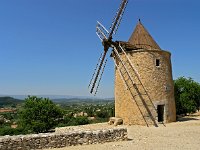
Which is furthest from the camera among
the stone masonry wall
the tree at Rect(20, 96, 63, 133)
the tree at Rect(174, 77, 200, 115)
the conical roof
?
the tree at Rect(174, 77, 200, 115)

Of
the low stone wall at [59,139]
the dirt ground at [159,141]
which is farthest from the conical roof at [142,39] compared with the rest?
the low stone wall at [59,139]

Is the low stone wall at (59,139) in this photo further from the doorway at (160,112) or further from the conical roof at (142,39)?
the conical roof at (142,39)

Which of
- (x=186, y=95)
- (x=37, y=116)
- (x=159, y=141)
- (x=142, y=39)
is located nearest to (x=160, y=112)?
(x=142, y=39)

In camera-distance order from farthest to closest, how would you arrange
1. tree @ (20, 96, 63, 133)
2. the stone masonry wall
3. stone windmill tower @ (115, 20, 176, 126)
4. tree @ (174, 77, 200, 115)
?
tree @ (174, 77, 200, 115), tree @ (20, 96, 63, 133), the stone masonry wall, stone windmill tower @ (115, 20, 176, 126)


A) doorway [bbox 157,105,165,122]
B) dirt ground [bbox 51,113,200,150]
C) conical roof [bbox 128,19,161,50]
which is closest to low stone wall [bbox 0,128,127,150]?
dirt ground [bbox 51,113,200,150]

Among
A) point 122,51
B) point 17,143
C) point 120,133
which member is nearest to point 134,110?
point 122,51

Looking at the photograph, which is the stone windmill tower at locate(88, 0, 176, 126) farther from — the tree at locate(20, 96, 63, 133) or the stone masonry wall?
the tree at locate(20, 96, 63, 133)

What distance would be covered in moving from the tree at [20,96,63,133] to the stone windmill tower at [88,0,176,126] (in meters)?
7.06

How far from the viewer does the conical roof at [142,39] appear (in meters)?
16.9

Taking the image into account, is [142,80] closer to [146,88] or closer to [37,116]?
[146,88]

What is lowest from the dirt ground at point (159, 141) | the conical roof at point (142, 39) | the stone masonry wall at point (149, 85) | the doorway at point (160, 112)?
the dirt ground at point (159, 141)

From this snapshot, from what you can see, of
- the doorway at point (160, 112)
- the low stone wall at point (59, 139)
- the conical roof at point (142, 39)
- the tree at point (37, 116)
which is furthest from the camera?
the tree at point (37, 116)

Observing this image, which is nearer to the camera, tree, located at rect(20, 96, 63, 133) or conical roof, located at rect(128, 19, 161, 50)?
conical roof, located at rect(128, 19, 161, 50)

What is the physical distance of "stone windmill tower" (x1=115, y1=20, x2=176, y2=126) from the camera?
15891mm
